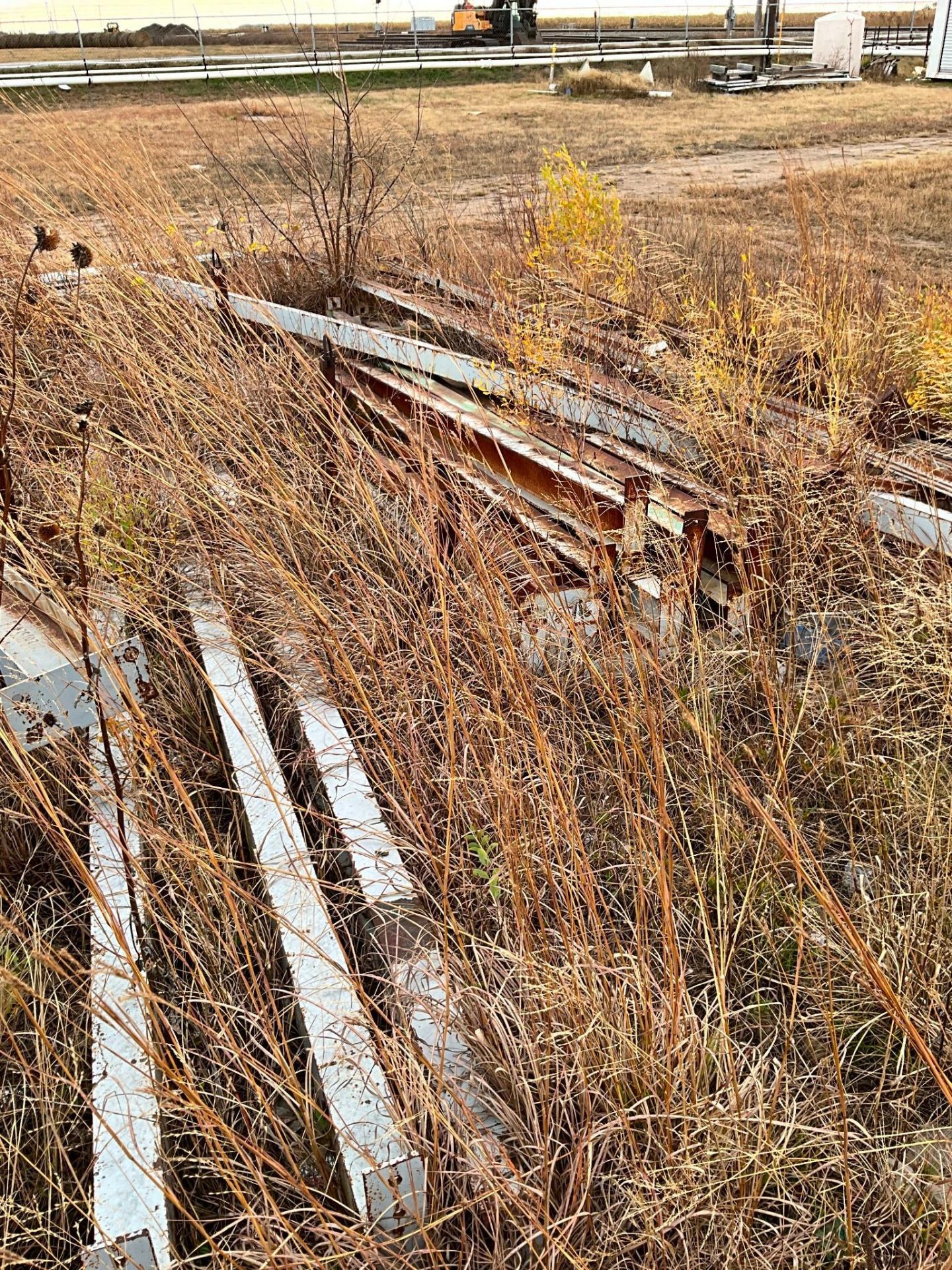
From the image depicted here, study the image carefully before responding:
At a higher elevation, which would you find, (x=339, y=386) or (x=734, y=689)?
(x=339, y=386)

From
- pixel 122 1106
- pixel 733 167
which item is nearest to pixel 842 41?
pixel 733 167

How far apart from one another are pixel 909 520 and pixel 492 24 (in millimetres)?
40614

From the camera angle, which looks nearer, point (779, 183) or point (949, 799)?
point (949, 799)

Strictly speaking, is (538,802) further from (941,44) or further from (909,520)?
(941,44)

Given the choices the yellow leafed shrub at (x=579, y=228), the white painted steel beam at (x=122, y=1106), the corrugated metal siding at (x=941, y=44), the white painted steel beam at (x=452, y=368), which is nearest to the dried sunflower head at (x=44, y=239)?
the white painted steel beam at (x=122, y=1106)

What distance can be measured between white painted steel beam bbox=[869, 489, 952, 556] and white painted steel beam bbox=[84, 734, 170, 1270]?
218 cm

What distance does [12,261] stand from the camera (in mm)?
4637

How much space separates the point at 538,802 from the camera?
2.09 meters

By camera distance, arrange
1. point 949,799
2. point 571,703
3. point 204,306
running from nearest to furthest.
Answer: point 949,799
point 571,703
point 204,306

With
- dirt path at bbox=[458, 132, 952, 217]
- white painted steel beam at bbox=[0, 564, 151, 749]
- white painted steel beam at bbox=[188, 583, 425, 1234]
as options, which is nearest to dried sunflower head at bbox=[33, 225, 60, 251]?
white painted steel beam at bbox=[0, 564, 151, 749]

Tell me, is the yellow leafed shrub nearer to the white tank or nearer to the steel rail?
the steel rail

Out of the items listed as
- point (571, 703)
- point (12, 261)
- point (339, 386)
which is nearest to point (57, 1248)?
point (571, 703)

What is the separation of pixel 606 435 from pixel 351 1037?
2.44 m

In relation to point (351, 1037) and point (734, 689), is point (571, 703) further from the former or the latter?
point (351, 1037)
